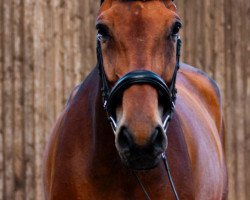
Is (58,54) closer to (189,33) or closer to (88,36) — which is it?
(88,36)

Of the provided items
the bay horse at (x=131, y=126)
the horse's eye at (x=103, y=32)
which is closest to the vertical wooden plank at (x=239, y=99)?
the bay horse at (x=131, y=126)

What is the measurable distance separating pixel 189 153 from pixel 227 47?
249 inches

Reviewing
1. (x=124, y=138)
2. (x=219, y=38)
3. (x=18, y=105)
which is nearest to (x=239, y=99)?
(x=219, y=38)

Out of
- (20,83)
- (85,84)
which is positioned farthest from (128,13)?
(20,83)

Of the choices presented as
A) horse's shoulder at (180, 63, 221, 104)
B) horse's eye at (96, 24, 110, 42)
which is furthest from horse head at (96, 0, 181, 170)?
horse's shoulder at (180, 63, 221, 104)

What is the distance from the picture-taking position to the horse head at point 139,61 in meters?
4.04

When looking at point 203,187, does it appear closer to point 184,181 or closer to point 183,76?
point 184,181

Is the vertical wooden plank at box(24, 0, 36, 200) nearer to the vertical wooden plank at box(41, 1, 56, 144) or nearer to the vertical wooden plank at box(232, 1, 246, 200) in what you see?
the vertical wooden plank at box(41, 1, 56, 144)

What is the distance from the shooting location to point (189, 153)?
16.6ft

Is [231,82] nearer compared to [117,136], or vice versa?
[117,136]

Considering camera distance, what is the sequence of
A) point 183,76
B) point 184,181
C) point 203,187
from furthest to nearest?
1. point 183,76
2. point 203,187
3. point 184,181

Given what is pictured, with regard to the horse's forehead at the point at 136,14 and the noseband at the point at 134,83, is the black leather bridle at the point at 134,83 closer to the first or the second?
the noseband at the point at 134,83

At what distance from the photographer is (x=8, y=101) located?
10305mm

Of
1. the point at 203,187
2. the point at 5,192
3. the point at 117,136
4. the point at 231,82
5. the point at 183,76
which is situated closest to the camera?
the point at 117,136
